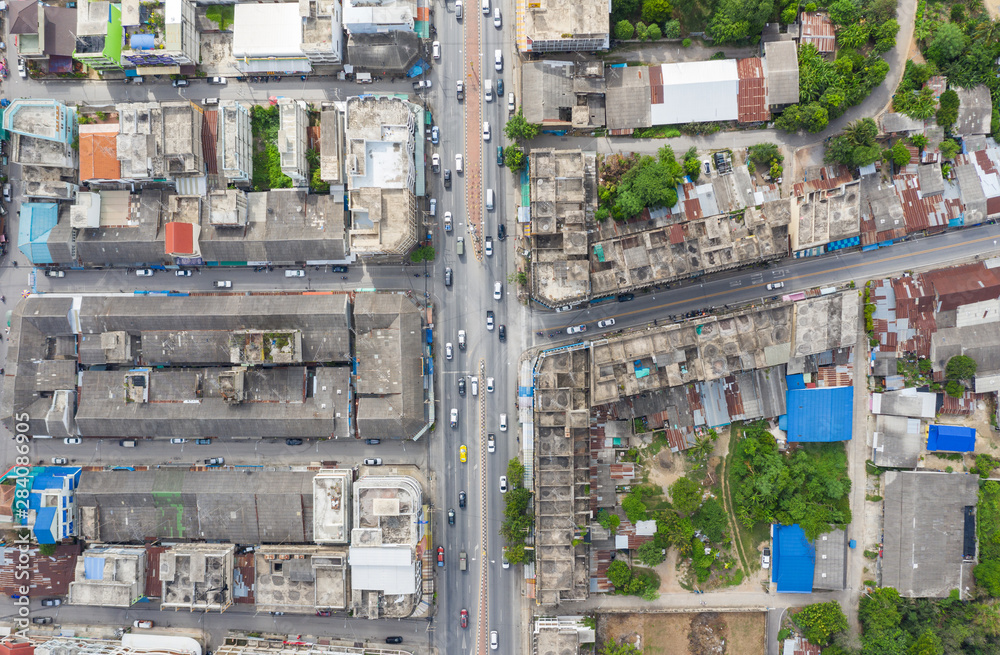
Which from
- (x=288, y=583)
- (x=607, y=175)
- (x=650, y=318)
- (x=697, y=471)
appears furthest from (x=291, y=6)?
(x=697, y=471)

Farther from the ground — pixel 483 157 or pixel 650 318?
pixel 483 157

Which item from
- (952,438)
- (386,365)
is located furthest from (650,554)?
(952,438)

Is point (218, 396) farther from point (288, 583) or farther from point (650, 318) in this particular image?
point (650, 318)

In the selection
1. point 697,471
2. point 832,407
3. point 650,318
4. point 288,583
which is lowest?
point 288,583

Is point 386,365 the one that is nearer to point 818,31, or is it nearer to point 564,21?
point 564,21

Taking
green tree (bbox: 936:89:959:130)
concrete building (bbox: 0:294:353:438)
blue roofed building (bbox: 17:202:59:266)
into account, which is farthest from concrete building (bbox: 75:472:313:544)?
green tree (bbox: 936:89:959:130)
